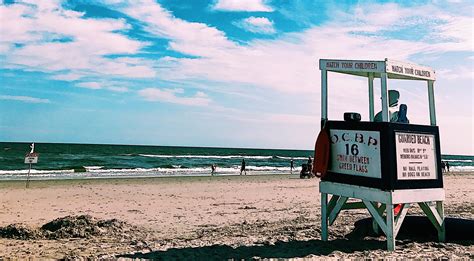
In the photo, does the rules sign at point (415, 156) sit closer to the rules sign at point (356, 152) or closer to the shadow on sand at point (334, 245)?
the rules sign at point (356, 152)

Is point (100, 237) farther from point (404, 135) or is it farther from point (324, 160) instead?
point (404, 135)

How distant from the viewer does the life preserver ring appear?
686 cm

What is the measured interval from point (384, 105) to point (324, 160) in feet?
4.46

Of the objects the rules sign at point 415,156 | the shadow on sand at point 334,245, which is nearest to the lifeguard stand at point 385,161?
the rules sign at point 415,156

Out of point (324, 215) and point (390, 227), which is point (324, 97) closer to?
point (324, 215)

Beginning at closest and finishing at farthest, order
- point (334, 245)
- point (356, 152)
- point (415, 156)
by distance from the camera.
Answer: point (415, 156) < point (356, 152) < point (334, 245)

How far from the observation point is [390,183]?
5.91 metres

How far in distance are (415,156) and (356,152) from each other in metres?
0.88

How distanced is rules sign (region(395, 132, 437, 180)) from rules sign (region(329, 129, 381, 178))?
0.32 meters

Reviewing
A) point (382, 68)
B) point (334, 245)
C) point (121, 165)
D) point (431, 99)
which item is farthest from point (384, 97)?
point (121, 165)

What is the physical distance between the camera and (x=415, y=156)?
6355 mm

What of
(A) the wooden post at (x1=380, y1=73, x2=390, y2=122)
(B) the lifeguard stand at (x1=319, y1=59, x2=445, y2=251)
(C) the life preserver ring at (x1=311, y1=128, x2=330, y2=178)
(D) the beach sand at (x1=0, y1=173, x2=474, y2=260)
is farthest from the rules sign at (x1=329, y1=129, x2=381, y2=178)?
(D) the beach sand at (x1=0, y1=173, x2=474, y2=260)

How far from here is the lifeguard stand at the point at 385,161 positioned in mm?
6031

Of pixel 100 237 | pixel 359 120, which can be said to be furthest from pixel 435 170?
pixel 100 237
